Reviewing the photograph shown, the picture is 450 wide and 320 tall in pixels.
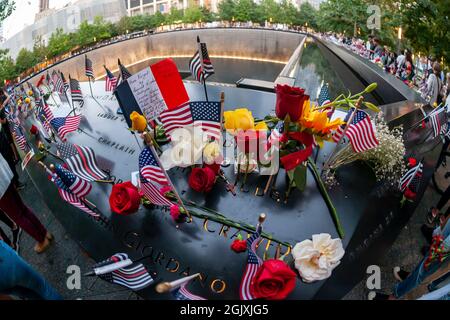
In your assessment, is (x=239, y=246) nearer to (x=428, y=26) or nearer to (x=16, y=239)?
(x=16, y=239)

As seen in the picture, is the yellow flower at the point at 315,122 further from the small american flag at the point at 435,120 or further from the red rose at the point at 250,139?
the small american flag at the point at 435,120

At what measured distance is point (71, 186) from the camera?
3430mm

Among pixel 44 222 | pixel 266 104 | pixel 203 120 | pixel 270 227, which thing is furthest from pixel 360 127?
pixel 44 222

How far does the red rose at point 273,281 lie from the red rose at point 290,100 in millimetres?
1412

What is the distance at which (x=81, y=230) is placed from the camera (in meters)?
3.75

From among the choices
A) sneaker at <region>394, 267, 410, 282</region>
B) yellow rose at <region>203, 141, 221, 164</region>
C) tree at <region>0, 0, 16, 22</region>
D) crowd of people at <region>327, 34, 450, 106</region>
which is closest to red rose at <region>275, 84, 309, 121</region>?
yellow rose at <region>203, 141, 221, 164</region>

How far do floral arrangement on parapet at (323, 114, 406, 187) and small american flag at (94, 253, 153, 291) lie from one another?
223 centimetres

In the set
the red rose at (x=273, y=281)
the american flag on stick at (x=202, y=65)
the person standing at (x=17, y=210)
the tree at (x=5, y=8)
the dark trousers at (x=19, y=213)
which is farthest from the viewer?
the tree at (x=5, y=8)

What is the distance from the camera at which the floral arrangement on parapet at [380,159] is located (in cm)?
381

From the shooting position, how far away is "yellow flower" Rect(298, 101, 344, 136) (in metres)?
3.15

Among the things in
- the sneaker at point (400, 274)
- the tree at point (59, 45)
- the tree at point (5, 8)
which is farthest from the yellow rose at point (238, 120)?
the tree at point (59, 45)

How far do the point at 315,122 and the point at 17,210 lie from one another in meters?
3.75

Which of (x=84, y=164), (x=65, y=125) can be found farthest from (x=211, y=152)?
(x=65, y=125)

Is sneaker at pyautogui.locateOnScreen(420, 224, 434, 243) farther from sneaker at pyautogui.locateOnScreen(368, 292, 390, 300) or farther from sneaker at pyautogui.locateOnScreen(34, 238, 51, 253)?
sneaker at pyautogui.locateOnScreen(34, 238, 51, 253)
